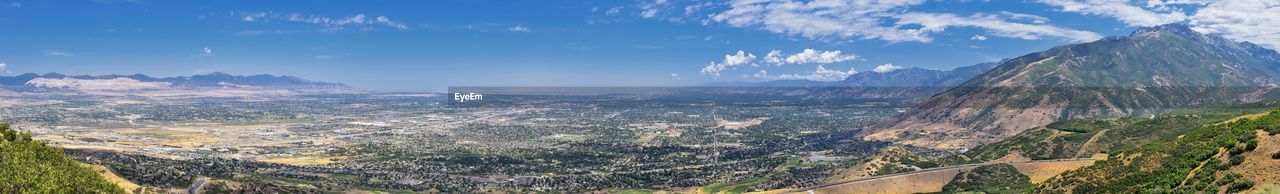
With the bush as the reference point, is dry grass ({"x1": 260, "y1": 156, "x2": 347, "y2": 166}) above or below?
below

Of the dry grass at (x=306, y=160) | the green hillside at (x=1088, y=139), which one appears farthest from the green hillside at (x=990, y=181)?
the dry grass at (x=306, y=160)

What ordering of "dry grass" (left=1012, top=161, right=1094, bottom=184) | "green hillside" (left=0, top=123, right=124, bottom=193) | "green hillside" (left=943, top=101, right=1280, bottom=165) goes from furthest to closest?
"green hillside" (left=943, top=101, right=1280, bottom=165)
"dry grass" (left=1012, top=161, right=1094, bottom=184)
"green hillside" (left=0, top=123, right=124, bottom=193)

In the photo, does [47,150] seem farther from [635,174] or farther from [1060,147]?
[1060,147]

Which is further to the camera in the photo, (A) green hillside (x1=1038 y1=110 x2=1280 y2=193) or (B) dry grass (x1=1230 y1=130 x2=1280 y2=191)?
(A) green hillside (x1=1038 y1=110 x2=1280 y2=193)

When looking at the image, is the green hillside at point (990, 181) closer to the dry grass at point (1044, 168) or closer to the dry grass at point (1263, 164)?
the dry grass at point (1044, 168)

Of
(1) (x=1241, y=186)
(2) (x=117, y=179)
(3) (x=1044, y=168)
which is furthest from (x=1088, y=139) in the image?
(2) (x=117, y=179)

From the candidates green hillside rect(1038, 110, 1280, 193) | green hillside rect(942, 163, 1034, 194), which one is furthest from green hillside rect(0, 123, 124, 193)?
green hillside rect(942, 163, 1034, 194)

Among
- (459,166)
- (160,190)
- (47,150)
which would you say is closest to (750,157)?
(459,166)

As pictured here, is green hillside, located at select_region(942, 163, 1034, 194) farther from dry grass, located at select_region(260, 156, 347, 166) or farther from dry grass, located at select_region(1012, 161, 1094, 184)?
dry grass, located at select_region(260, 156, 347, 166)
